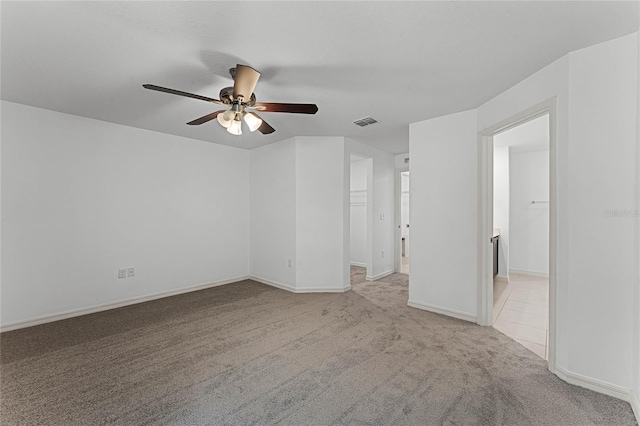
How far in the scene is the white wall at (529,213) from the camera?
5.45 metres

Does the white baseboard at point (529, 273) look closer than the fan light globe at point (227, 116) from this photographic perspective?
No

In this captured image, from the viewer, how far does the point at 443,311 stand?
11.4 ft

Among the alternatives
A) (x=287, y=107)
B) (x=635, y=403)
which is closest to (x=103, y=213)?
(x=287, y=107)

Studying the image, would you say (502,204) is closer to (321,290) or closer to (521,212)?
(521,212)

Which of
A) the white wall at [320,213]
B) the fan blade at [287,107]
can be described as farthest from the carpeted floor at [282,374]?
the fan blade at [287,107]

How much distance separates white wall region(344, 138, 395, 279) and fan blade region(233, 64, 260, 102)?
2.80 metres

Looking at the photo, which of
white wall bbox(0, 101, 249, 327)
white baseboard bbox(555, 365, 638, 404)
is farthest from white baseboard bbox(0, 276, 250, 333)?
white baseboard bbox(555, 365, 638, 404)

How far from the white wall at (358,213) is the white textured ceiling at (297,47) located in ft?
11.6

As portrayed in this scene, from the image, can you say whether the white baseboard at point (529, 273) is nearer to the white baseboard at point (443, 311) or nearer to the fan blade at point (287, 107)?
the white baseboard at point (443, 311)

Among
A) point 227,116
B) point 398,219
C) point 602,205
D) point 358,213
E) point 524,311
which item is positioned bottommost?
point 524,311

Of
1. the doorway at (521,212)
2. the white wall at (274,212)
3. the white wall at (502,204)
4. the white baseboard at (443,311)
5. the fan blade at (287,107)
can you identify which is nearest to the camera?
the fan blade at (287,107)

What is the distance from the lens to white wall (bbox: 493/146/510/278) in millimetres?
5324

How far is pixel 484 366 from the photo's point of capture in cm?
230

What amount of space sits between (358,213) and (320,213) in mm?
2333
